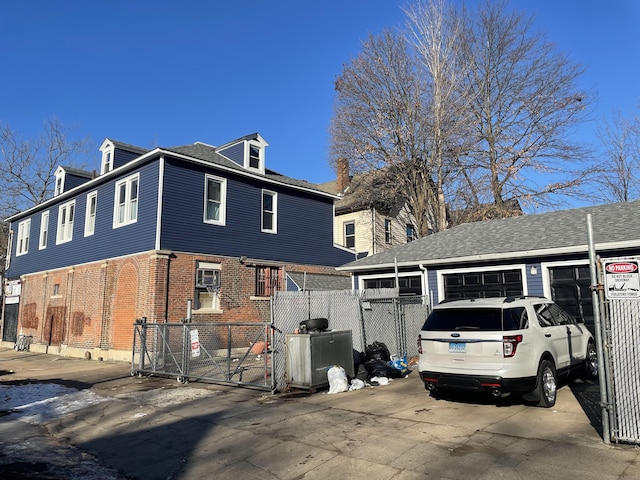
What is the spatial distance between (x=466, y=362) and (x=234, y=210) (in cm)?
1409

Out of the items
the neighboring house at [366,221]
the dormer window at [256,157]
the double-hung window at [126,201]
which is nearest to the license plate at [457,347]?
the double-hung window at [126,201]

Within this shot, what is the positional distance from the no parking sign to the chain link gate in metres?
6.40

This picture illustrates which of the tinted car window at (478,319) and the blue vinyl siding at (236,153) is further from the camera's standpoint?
the blue vinyl siding at (236,153)

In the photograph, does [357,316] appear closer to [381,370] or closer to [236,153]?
[381,370]

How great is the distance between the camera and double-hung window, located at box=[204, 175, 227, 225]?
62.2 feet

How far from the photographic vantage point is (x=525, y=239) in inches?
563

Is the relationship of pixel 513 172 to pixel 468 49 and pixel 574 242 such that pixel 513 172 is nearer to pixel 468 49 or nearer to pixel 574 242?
pixel 468 49

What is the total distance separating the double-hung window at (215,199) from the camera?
19.0 meters

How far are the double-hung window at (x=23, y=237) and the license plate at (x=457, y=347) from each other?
2840 cm

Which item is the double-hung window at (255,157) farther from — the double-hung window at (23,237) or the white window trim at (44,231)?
the double-hung window at (23,237)

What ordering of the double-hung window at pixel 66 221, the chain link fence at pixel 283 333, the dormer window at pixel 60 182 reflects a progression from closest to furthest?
the chain link fence at pixel 283 333
the double-hung window at pixel 66 221
the dormer window at pixel 60 182

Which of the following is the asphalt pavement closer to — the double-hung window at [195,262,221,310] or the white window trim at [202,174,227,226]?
the double-hung window at [195,262,221,310]

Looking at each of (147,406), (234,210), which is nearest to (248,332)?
(234,210)

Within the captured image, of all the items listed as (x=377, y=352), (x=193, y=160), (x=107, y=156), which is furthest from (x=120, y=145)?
(x=377, y=352)
